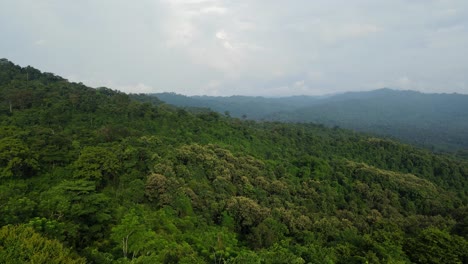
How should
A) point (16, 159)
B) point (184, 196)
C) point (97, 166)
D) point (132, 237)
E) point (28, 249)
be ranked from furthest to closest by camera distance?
point (184, 196) → point (97, 166) → point (16, 159) → point (132, 237) → point (28, 249)

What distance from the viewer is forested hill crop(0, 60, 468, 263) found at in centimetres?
1240

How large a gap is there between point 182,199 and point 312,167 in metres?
21.1

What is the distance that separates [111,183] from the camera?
21.1 m

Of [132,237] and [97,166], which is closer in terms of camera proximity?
[132,237]

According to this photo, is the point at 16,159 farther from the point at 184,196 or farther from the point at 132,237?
the point at 132,237

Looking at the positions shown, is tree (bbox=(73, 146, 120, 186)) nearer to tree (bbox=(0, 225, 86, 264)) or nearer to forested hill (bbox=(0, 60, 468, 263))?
forested hill (bbox=(0, 60, 468, 263))

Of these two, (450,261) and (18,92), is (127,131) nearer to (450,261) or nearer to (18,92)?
(18,92)

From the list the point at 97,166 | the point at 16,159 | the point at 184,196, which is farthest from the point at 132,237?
the point at 16,159

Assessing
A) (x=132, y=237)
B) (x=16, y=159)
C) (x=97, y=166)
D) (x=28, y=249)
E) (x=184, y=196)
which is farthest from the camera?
(x=184, y=196)

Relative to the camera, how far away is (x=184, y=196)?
2056cm

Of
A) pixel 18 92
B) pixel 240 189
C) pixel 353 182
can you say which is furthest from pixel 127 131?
pixel 353 182

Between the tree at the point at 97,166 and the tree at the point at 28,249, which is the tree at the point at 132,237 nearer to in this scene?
the tree at the point at 28,249

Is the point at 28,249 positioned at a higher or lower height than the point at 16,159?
lower

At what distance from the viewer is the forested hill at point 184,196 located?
12398mm
